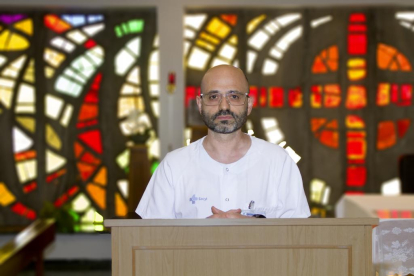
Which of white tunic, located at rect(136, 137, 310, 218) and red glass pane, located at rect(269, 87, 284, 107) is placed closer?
white tunic, located at rect(136, 137, 310, 218)

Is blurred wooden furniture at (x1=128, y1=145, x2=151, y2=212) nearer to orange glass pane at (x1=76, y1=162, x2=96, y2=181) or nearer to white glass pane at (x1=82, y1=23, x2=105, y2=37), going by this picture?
orange glass pane at (x1=76, y1=162, x2=96, y2=181)

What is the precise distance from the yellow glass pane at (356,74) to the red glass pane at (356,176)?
1004mm

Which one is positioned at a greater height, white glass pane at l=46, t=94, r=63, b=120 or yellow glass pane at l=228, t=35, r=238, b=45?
yellow glass pane at l=228, t=35, r=238, b=45

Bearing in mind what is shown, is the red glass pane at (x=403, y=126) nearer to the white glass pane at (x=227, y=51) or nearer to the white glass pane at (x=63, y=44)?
the white glass pane at (x=227, y=51)

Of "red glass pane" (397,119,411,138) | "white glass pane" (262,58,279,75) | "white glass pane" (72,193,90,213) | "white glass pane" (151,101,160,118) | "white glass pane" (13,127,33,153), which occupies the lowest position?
"white glass pane" (72,193,90,213)

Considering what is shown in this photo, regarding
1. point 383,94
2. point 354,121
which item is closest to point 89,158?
point 354,121

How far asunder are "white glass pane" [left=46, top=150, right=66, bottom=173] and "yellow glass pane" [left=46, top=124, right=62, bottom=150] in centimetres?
9

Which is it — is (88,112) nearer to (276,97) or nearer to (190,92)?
(190,92)

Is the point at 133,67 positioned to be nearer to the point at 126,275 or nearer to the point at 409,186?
the point at 409,186

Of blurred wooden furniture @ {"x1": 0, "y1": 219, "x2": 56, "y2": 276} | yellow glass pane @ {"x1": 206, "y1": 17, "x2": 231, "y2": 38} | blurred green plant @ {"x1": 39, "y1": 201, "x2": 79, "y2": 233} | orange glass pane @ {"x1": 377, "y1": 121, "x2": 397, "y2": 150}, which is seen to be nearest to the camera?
blurred wooden furniture @ {"x1": 0, "y1": 219, "x2": 56, "y2": 276}

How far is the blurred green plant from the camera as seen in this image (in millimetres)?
6809

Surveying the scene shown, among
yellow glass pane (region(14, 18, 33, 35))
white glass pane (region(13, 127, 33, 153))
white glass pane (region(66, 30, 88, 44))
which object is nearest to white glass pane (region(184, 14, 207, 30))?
white glass pane (region(66, 30, 88, 44))

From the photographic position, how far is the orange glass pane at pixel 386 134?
6910mm

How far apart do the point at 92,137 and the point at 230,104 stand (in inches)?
182
